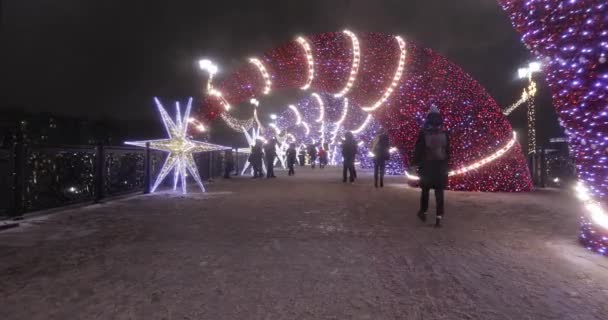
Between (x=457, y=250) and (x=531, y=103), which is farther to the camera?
(x=531, y=103)

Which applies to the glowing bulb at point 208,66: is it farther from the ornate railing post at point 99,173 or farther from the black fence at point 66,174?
the ornate railing post at point 99,173

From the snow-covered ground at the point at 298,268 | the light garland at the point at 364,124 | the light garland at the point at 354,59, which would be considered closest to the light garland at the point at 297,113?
the light garland at the point at 364,124

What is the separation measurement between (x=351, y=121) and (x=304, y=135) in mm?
22543

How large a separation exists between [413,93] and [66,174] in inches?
358

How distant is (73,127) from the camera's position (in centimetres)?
4781

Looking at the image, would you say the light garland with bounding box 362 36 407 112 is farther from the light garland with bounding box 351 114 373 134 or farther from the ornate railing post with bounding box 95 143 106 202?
the light garland with bounding box 351 114 373 134

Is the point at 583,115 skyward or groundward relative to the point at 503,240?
skyward

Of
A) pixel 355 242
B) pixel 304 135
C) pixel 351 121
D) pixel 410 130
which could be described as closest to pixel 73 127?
pixel 304 135

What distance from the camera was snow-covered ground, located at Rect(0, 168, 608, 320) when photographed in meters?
3.12

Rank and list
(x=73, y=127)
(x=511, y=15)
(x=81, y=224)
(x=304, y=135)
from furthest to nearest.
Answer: (x=304, y=135) < (x=73, y=127) < (x=81, y=224) < (x=511, y=15)

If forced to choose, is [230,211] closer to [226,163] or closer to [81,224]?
[81,224]

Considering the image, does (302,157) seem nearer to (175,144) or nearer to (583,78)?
(175,144)

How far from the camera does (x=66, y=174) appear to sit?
838 cm

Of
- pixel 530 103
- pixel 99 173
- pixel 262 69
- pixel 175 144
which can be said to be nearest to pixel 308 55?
pixel 262 69
